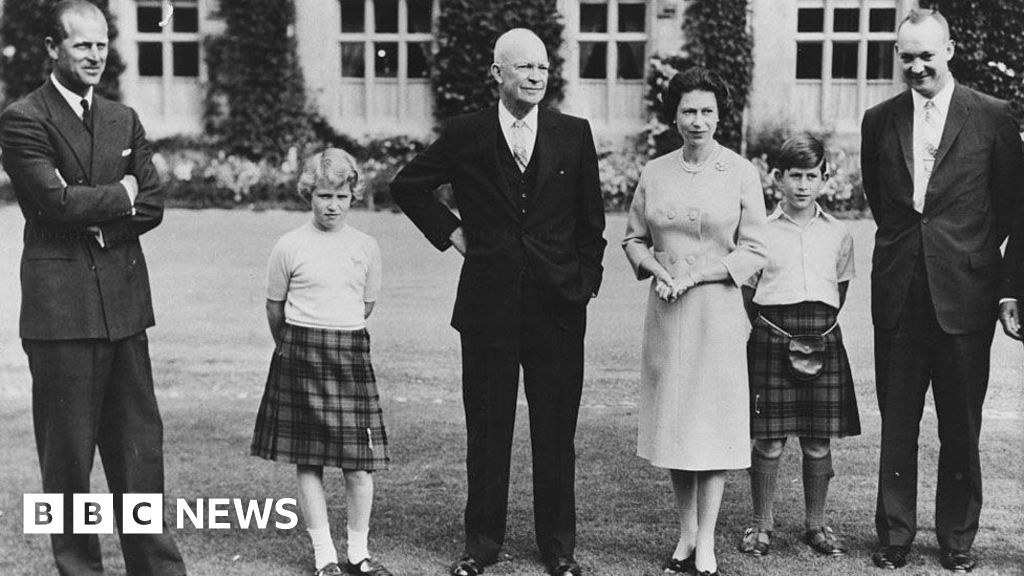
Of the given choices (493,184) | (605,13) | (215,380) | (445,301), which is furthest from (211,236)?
(493,184)

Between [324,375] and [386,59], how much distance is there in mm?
12260

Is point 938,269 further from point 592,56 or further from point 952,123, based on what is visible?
point 592,56

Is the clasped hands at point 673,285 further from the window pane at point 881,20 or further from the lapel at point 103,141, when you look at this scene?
the window pane at point 881,20

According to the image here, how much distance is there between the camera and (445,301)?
Result: 10.4 metres

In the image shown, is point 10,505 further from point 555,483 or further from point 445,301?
point 445,301

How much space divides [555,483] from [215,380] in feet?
13.4

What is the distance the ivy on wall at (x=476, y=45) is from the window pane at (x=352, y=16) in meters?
1.16

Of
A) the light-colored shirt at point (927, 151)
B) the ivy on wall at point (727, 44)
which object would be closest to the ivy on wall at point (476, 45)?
the ivy on wall at point (727, 44)

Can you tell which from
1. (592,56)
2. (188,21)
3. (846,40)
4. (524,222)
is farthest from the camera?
(188,21)

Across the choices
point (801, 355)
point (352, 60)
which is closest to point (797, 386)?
point (801, 355)

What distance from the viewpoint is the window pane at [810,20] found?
614 inches

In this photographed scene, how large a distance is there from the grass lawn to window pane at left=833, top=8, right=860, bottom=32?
16.3 feet

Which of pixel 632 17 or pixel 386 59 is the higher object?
pixel 632 17

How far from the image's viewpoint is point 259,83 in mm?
16094
